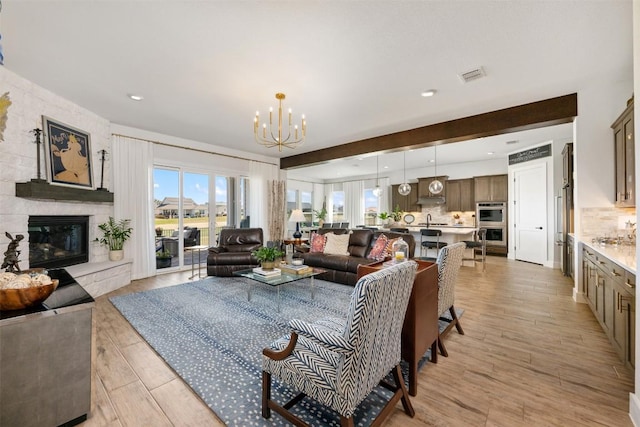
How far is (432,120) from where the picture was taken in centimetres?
440

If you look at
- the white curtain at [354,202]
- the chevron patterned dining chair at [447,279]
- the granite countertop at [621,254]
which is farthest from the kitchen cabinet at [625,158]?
the white curtain at [354,202]

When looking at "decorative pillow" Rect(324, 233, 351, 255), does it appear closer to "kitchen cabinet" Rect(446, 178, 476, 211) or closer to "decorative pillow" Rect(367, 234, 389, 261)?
"decorative pillow" Rect(367, 234, 389, 261)

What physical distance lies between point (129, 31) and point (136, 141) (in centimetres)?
318

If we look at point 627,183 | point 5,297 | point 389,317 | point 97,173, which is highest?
point 97,173

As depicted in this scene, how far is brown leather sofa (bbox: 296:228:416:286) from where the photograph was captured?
4.57m

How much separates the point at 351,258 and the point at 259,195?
3371 mm

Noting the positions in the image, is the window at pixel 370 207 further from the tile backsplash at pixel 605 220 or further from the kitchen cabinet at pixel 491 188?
the tile backsplash at pixel 605 220

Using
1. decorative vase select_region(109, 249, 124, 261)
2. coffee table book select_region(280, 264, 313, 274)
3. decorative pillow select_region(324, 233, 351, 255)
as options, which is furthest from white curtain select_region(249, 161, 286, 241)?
coffee table book select_region(280, 264, 313, 274)

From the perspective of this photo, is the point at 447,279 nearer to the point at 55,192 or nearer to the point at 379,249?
the point at 379,249

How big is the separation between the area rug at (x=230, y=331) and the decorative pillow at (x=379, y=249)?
753 mm

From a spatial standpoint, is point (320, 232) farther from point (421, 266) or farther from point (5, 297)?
point (5, 297)

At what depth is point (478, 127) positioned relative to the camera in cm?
409

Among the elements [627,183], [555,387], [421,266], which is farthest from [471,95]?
[555,387]

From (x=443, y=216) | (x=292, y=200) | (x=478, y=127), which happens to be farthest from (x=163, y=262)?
(x=443, y=216)
